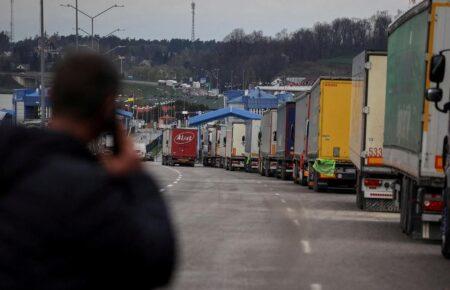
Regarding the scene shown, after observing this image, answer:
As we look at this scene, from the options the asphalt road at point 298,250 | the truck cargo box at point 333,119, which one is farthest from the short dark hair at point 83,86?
the truck cargo box at point 333,119

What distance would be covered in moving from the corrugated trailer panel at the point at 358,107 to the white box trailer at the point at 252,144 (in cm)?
3650

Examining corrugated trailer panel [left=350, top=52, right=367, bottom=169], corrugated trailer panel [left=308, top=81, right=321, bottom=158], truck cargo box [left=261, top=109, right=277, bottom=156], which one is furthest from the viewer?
truck cargo box [left=261, top=109, right=277, bottom=156]

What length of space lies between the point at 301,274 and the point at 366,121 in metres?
12.8

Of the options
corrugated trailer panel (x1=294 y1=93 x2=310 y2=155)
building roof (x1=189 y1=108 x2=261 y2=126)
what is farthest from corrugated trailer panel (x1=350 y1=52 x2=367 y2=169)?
building roof (x1=189 y1=108 x2=261 y2=126)

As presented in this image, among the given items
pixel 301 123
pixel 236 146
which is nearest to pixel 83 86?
pixel 301 123

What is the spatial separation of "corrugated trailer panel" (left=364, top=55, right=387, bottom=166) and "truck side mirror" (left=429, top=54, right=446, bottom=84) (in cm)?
Result: 1037

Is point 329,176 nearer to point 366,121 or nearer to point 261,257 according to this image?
point 366,121

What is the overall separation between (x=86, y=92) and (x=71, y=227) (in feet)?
1.51

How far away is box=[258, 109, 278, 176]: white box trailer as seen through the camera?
53750 mm

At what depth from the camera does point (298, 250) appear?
1536 cm

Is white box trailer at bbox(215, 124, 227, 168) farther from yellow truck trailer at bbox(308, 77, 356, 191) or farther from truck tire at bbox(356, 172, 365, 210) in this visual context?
truck tire at bbox(356, 172, 365, 210)

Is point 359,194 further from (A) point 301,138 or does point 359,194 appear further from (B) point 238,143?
(B) point 238,143

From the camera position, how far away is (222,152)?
83.9m

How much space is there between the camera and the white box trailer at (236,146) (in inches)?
Result: 2908
